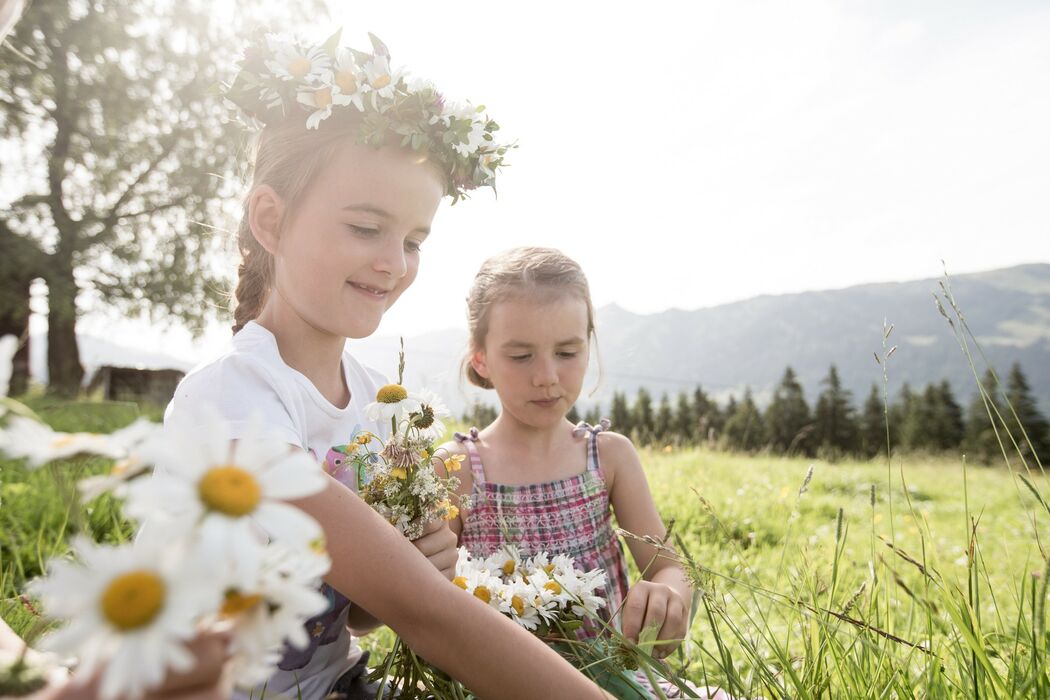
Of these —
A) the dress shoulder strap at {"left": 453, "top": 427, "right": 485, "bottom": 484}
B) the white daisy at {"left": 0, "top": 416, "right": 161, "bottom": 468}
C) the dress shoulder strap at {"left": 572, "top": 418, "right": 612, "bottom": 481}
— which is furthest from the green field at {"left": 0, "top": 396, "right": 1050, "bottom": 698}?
the dress shoulder strap at {"left": 453, "top": 427, "right": 485, "bottom": 484}

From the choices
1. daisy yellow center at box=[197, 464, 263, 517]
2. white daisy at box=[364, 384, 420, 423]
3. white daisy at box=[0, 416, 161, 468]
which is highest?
white daisy at box=[0, 416, 161, 468]

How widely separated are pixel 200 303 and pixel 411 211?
15.5 metres

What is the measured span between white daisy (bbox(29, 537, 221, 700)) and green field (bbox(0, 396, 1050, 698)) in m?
0.08

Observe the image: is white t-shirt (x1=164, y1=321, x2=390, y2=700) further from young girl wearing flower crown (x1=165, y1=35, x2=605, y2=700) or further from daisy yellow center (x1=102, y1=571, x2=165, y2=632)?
daisy yellow center (x1=102, y1=571, x2=165, y2=632)

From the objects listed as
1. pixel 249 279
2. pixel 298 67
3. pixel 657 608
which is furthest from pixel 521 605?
pixel 298 67

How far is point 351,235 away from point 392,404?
799 millimetres

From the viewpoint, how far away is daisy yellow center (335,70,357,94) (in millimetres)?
2070

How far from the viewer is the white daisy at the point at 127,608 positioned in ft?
1.48

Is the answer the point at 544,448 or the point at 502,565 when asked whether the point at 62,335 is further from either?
the point at 502,565

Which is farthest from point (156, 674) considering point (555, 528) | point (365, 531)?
point (555, 528)

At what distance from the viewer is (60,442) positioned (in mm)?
547

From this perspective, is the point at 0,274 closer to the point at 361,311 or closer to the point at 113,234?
the point at 113,234

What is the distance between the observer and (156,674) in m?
0.44

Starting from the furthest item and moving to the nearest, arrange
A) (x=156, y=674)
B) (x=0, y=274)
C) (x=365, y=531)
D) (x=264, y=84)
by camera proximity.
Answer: (x=0, y=274)
(x=264, y=84)
(x=365, y=531)
(x=156, y=674)
